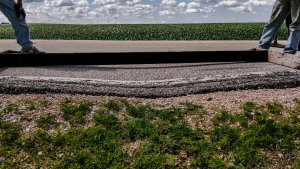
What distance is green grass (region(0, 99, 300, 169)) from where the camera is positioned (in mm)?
4176

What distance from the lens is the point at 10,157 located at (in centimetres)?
427

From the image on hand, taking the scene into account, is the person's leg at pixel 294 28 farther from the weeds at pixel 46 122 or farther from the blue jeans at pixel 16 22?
the blue jeans at pixel 16 22

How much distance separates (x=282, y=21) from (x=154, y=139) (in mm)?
5205

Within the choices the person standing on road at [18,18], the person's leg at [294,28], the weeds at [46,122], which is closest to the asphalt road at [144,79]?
the person's leg at [294,28]

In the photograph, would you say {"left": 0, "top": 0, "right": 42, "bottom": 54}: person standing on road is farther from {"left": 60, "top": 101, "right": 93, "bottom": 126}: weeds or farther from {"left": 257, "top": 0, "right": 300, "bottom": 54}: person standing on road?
{"left": 257, "top": 0, "right": 300, "bottom": 54}: person standing on road

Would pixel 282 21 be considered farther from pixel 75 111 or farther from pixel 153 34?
pixel 153 34

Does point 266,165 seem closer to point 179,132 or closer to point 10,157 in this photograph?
point 179,132

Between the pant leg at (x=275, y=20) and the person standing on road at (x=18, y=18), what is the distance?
5.18 meters

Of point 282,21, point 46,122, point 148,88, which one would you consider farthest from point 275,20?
point 46,122

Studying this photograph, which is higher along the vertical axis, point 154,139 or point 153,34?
point 153,34

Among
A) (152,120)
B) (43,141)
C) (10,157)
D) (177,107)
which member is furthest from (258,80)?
(10,157)

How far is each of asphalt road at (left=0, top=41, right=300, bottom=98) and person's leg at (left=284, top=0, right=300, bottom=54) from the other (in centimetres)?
62

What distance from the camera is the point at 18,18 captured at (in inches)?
314

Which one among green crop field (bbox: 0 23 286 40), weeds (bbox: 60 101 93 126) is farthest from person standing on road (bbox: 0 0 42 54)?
green crop field (bbox: 0 23 286 40)
